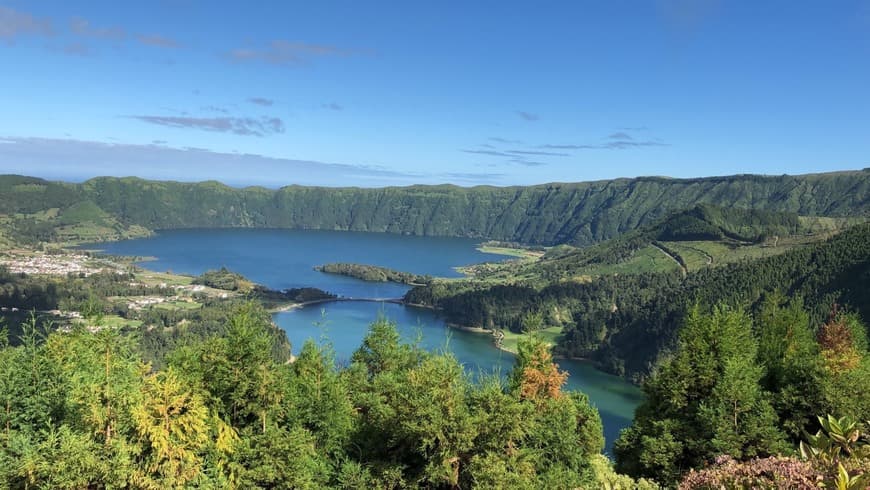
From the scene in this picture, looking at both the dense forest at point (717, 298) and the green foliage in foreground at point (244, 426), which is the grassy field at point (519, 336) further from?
the green foliage in foreground at point (244, 426)

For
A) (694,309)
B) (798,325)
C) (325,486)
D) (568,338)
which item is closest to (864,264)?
(568,338)

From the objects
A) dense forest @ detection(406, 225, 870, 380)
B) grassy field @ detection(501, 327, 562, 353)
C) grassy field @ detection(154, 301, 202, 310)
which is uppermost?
dense forest @ detection(406, 225, 870, 380)

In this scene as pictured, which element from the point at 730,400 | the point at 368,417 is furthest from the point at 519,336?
the point at 368,417

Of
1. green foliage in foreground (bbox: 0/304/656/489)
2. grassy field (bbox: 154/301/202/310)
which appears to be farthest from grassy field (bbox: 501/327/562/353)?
green foliage in foreground (bbox: 0/304/656/489)

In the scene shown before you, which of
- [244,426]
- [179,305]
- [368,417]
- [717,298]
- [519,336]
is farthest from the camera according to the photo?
[179,305]

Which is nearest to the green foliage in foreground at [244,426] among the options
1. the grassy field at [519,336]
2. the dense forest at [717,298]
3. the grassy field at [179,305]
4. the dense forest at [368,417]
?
the dense forest at [368,417]

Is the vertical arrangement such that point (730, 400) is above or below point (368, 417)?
above

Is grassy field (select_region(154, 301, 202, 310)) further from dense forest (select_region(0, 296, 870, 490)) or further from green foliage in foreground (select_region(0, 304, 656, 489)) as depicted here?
green foliage in foreground (select_region(0, 304, 656, 489))

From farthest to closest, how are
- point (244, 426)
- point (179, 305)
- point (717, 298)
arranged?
point (179, 305), point (717, 298), point (244, 426)

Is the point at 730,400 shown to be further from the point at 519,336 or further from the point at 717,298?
the point at 717,298
